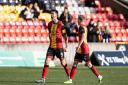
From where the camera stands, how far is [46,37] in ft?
100

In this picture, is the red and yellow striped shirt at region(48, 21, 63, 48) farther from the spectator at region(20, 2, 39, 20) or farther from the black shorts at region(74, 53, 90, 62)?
the spectator at region(20, 2, 39, 20)

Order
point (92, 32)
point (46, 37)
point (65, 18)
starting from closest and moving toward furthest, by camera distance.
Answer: point (92, 32) < point (65, 18) < point (46, 37)

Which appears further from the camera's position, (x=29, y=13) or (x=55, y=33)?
(x=29, y=13)

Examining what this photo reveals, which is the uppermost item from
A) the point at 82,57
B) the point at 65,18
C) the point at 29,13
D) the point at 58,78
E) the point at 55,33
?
the point at 55,33

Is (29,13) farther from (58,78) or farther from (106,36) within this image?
(58,78)

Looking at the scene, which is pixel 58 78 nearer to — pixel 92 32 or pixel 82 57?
pixel 82 57

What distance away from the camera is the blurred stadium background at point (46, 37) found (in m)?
26.0

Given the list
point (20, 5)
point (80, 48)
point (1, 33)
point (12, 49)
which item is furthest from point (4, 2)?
point (80, 48)

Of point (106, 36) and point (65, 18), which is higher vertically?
point (65, 18)

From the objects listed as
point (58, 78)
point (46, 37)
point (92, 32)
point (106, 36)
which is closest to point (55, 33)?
point (58, 78)

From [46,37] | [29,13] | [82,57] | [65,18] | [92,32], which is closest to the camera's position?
[82,57]

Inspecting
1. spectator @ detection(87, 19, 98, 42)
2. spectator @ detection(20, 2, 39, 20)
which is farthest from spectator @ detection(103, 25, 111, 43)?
spectator @ detection(20, 2, 39, 20)

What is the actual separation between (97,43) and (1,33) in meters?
5.40

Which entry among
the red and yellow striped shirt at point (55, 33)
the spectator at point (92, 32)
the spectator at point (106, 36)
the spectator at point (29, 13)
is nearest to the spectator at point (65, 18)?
the spectator at point (92, 32)
